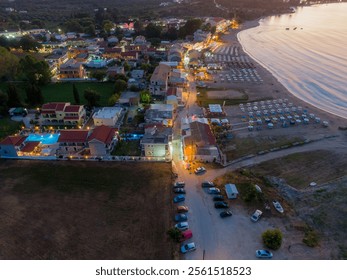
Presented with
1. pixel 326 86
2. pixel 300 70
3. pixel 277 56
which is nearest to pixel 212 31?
pixel 277 56

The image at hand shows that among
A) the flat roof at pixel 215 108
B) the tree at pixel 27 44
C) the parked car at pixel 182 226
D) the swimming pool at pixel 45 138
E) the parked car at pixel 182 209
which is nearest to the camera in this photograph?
the parked car at pixel 182 226

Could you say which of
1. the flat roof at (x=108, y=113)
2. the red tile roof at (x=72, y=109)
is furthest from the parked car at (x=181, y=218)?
the red tile roof at (x=72, y=109)

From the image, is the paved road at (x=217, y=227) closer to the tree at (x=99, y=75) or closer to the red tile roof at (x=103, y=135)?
the red tile roof at (x=103, y=135)

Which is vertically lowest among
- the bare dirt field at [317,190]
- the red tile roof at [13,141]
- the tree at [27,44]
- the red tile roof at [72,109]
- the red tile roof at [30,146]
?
the bare dirt field at [317,190]

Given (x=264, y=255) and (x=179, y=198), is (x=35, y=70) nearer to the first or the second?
(x=179, y=198)

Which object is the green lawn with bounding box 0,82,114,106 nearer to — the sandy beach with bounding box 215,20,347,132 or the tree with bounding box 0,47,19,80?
the tree with bounding box 0,47,19,80

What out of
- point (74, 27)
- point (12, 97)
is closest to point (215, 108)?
A: point (12, 97)

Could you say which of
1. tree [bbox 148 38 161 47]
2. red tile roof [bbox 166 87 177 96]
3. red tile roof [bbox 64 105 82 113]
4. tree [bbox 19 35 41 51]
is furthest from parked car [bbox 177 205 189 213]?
tree [bbox 19 35 41 51]
